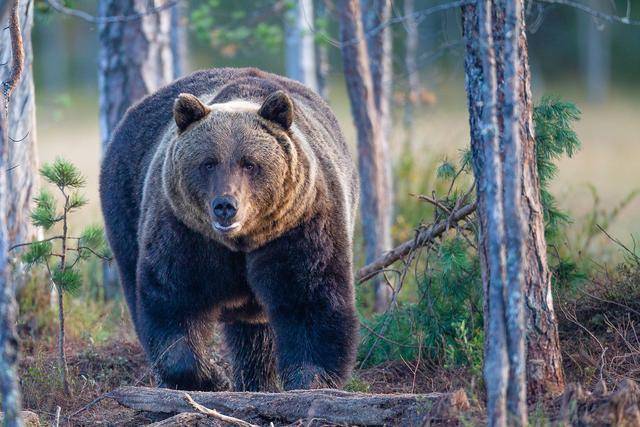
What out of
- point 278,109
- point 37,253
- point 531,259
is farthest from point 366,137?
point 531,259

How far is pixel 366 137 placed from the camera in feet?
31.0

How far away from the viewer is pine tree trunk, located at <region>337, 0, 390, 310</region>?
9.10 m

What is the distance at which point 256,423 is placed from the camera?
4.81 meters

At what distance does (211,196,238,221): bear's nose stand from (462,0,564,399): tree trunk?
1518 millimetres

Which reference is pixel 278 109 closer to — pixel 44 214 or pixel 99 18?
pixel 44 214

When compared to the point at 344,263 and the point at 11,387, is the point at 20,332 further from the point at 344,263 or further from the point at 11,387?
the point at 11,387

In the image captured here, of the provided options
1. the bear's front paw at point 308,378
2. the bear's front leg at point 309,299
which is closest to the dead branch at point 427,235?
the bear's front leg at point 309,299

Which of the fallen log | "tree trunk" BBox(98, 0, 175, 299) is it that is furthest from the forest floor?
"tree trunk" BBox(98, 0, 175, 299)

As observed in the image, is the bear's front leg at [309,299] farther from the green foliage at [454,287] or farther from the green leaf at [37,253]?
the green leaf at [37,253]

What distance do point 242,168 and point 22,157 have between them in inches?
122

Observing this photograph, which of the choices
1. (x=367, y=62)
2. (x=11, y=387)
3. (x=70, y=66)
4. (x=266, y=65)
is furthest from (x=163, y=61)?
(x=70, y=66)

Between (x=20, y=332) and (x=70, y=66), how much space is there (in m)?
42.5

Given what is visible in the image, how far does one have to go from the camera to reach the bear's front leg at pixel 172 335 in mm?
5914

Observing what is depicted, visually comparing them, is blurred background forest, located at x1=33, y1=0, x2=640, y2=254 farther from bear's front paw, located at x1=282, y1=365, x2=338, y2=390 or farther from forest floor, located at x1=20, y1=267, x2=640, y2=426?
bear's front paw, located at x1=282, y1=365, x2=338, y2=390
